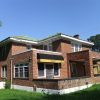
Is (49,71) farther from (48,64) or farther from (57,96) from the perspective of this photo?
(57,96)

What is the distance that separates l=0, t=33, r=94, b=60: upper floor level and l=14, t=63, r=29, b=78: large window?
3059 millimetres

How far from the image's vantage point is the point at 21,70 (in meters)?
26.1

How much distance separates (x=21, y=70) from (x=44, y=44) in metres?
7.25

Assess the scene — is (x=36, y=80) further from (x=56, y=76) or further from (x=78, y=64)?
(x=78, y=64)

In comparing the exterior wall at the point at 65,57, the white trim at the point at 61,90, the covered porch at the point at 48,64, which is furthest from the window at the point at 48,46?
the white trim at the point at 61,90

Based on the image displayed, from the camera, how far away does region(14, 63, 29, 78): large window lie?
82.5ft

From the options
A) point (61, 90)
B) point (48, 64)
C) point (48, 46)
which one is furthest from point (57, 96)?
point (48, 46)

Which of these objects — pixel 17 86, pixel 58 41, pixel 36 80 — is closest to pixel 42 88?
pixel 36 80

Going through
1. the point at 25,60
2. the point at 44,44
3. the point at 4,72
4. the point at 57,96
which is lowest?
the point at 57,96

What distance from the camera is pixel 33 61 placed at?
23.8 meters

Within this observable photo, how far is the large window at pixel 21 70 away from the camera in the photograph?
82.5ft

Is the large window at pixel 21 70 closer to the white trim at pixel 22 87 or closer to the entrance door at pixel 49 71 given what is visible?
the white trim at pixel 22 87

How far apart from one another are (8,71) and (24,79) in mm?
5199

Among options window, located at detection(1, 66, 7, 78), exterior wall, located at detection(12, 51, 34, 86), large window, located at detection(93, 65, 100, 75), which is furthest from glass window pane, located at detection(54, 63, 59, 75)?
large window, located at detection(93, 65, 100, 75)
